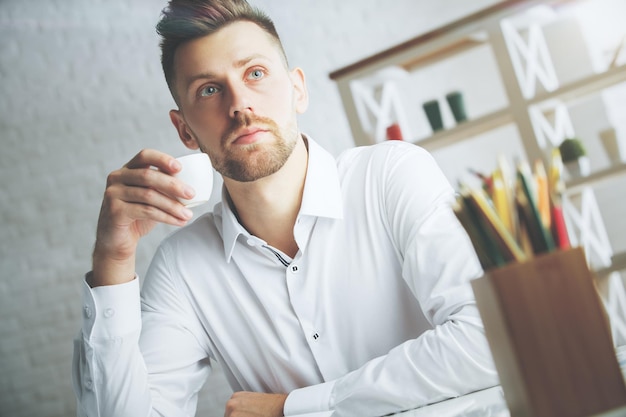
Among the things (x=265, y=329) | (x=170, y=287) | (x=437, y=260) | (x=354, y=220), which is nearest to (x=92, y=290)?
(x=170, y=287)

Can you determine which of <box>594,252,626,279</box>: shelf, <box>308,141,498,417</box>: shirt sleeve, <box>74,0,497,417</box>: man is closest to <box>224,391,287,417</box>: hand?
<box>74,0,497,417</box>: man

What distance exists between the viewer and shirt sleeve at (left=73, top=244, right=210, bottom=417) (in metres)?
1.32

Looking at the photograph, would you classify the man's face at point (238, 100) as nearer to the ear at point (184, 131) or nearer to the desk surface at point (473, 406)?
the ear at point (184, 131)

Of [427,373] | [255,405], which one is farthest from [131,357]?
[427,373]

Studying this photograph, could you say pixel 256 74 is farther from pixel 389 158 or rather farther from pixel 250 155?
pixel 389 158

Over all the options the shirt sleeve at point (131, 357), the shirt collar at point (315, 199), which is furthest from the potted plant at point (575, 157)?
the shirt sleeve at point (131, 357)

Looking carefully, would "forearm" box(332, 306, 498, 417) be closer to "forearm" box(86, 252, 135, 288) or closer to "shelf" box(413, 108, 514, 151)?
"forearm" box(86, 252, 135, 288)

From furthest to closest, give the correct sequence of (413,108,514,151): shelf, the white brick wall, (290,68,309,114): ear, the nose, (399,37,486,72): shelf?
the white brick wall → (399,37,486,72): shelf → (413,108,514,151): shelf → (290,68,309,114): ear → the nose

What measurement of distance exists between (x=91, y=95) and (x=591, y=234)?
2999 mm

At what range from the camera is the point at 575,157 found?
271 cm

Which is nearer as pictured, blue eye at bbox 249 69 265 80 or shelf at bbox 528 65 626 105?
blue eye at bbox 249 69 265 80

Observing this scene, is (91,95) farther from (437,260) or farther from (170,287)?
(437,260)

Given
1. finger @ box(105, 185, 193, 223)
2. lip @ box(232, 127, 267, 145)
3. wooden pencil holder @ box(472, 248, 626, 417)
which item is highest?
lip @ box(232, 127, 267, 145)

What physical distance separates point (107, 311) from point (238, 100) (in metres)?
0.56
